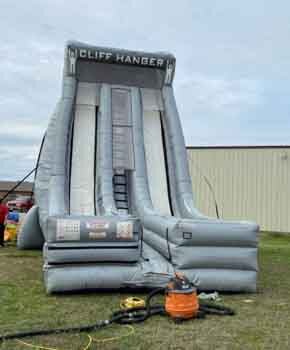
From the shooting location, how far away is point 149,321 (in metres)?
3.61

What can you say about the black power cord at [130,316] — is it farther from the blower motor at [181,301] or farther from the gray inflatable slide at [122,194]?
the gray inflatable slide at [122,194]

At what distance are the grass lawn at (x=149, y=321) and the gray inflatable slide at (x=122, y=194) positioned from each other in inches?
10.3

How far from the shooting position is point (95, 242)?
456 centimetres

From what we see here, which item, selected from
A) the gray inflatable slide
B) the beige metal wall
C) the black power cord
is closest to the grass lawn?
the black power cord

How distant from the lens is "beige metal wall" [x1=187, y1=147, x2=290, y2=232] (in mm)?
14719

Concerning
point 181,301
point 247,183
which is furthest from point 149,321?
point 247,183

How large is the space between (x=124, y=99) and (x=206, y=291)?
3.83m

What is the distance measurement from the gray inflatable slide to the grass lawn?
0.26m

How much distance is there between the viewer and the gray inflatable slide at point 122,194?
454 centimetres

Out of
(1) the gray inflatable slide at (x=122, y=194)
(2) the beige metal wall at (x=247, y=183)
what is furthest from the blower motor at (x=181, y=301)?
A: (2) the beige metal wall at (x=247, y=183)

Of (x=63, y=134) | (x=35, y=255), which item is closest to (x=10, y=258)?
(x=35, y=255)

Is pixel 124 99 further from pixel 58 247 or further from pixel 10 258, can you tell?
pixel 58 247

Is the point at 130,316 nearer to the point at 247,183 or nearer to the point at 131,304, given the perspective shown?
the point at 131,304

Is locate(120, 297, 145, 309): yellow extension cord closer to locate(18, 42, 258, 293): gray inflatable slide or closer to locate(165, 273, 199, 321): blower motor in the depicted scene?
locate(165, 273, 199, 321): blower motor
